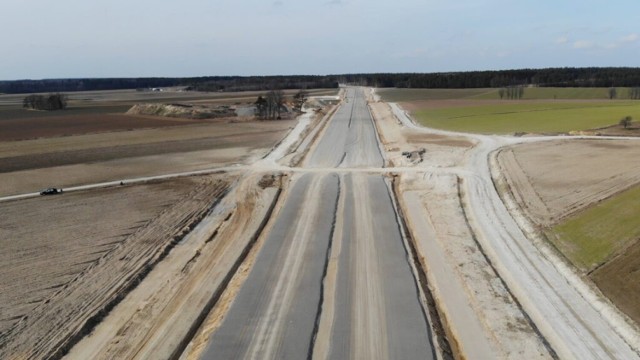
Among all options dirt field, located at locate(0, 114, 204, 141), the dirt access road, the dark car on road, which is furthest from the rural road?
dirt field, located at locate(0, 114, 204, 141)

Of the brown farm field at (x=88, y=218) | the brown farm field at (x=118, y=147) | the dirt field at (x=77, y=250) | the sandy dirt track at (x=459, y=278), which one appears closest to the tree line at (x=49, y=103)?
the brown farm field at (x=118, y=147)

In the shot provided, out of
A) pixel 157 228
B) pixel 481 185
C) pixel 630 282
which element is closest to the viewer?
pixel 630 282

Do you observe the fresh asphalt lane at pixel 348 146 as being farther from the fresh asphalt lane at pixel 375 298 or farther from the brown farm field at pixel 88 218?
the fresh asphalt lane at pixel 375 298

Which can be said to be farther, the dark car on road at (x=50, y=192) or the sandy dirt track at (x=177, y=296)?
the dark car on road at (x=50, y=192)

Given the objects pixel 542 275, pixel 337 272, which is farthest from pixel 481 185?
pixel 337 272

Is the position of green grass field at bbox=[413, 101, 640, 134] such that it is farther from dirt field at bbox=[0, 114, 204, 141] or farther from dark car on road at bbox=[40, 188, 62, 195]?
dark car on road at bbox=[40, 188, 62, 195]

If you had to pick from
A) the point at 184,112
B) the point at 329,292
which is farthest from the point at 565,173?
the point at 184,112

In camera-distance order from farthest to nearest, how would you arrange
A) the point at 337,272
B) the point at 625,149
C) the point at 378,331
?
the point at 625,149 < the point at 337,272 < the point at 378,331

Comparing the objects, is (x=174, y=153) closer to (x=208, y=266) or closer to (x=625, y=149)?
(x=208, y=266)
